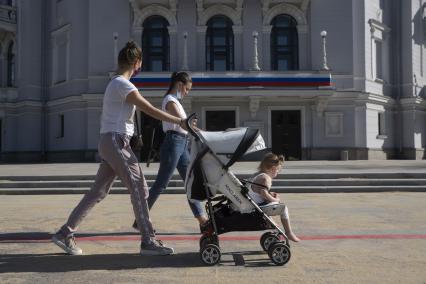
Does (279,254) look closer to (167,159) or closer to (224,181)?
(224,181)

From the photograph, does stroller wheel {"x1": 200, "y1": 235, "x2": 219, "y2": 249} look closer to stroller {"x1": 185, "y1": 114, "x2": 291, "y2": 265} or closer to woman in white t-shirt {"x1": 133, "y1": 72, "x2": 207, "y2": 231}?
stroller {"x1": 185, "y1": 114, "x2": 291, "y2": 265}

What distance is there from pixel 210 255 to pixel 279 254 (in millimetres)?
614

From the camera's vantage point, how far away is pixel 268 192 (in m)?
4.77

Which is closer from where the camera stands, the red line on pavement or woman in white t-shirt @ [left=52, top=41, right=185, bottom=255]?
woman in white t-shirt @ [left=52, top=41, right=185, bottom=255]

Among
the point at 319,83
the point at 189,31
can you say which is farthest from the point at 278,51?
the point at 189,31

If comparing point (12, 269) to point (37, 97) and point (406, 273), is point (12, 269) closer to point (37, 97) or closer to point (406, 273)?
point (406, 273)

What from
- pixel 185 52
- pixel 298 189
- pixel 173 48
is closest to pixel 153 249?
pixel 298 189

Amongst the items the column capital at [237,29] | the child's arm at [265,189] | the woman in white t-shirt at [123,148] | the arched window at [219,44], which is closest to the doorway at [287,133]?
the arched window at [219,44]

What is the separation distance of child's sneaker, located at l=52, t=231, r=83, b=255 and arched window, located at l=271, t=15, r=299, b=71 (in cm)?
2198

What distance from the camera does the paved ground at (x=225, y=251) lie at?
3.96 meters

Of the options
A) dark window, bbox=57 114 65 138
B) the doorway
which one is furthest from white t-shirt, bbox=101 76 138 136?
dark window, bbox=57 114 65 138

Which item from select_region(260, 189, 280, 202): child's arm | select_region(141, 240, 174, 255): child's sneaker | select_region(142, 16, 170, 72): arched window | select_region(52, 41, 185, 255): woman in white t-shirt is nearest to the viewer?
select_region(52, 41, 185, 255): woman in white t-shirt

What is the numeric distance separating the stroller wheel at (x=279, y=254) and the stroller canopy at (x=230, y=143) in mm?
845

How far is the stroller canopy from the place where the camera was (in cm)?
446
